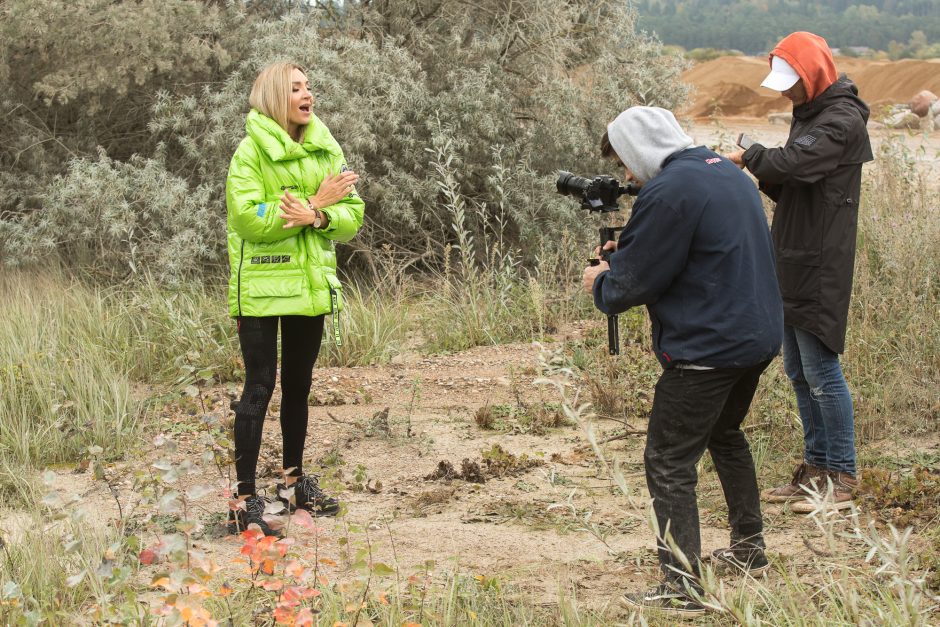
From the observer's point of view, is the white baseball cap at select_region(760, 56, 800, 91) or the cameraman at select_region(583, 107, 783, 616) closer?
the cameraman at select_region(583, 107, 783, 616)

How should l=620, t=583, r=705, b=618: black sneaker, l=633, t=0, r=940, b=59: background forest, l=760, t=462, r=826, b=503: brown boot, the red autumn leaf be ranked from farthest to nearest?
l=633, t=0, r=940, b=59: background forest → l=760, t=462, r=826, b=503: brown boot → l=620, t=583, r=705, b=618: black sneaker → the red autumn leaf

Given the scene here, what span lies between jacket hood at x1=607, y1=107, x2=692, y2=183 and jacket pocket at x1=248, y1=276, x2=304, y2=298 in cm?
155

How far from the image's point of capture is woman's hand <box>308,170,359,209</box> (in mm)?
4379

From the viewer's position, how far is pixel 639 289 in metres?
3.36

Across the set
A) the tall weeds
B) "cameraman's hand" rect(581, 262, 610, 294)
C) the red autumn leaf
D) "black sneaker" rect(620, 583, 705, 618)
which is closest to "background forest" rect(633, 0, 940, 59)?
the tall weeds

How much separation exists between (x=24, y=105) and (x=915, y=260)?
7.67m

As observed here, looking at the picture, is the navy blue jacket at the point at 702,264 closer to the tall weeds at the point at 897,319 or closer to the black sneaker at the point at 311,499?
the black sneaker at the point at 311,499

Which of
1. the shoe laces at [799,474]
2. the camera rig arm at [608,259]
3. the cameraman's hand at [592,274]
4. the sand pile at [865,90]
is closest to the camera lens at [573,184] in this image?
the camera rig arm at [608,259]

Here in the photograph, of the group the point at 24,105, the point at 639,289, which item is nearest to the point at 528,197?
the point at 24,105

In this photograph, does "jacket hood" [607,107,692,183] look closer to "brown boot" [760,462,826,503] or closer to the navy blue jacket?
the navy blue jacket

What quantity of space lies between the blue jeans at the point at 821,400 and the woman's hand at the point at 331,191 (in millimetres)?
2000

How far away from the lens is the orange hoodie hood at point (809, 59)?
14.0ft

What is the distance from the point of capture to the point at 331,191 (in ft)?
14.5

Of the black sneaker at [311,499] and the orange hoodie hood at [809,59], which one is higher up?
the orange hoodie hood at [809,59]
